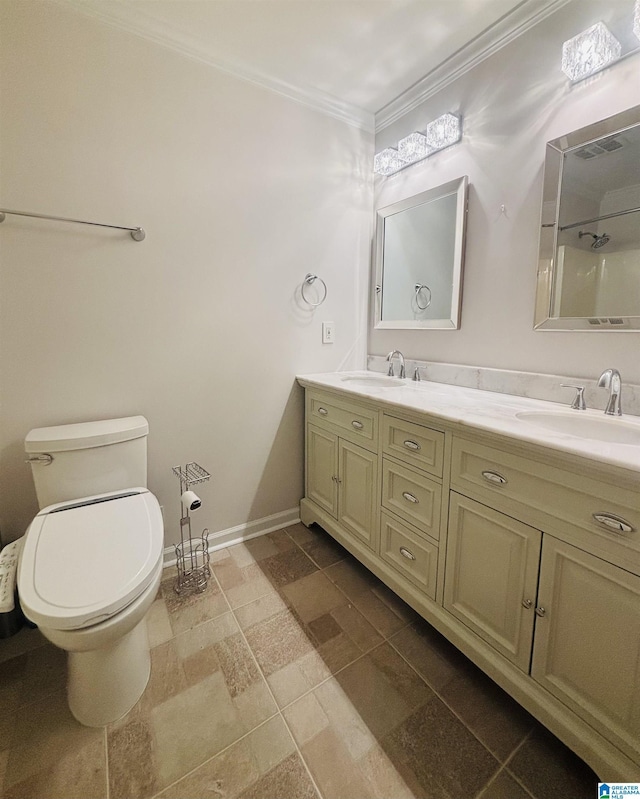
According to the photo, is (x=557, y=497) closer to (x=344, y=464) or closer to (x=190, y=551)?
(x=344, y=464)

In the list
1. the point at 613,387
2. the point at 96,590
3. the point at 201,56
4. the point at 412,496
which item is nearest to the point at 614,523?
the point at 613,387

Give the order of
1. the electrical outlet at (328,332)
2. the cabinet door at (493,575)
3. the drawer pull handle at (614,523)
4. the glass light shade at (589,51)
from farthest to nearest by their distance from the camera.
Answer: the electrical outlet at (328,332)
the glass light shade at (589,51)
the cabinet door at (493,575)
the drawer pull handle at (614,523)

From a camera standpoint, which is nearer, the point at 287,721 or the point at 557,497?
the point at 557,497

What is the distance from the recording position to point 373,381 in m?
1.95

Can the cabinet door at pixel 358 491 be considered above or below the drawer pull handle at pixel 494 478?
below

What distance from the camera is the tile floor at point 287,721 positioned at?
0.91 m

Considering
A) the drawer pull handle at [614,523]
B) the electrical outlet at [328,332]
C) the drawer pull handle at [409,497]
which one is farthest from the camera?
the electrical outlet at [328,332]

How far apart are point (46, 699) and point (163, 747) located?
44 cm

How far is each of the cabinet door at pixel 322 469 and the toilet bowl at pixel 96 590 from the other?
832 millimetres

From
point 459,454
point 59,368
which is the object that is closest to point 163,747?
point 459,454

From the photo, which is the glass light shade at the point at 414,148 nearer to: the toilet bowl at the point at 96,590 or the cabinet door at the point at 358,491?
the cabinet door at the point at 358,491

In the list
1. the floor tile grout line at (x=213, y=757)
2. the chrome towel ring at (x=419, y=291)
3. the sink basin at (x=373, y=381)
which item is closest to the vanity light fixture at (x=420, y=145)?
the chrome towel ring at (x=419, y=291)

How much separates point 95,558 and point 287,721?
2.40 ft

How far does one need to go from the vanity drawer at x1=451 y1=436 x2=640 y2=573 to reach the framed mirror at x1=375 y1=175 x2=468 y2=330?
2.77 ft
